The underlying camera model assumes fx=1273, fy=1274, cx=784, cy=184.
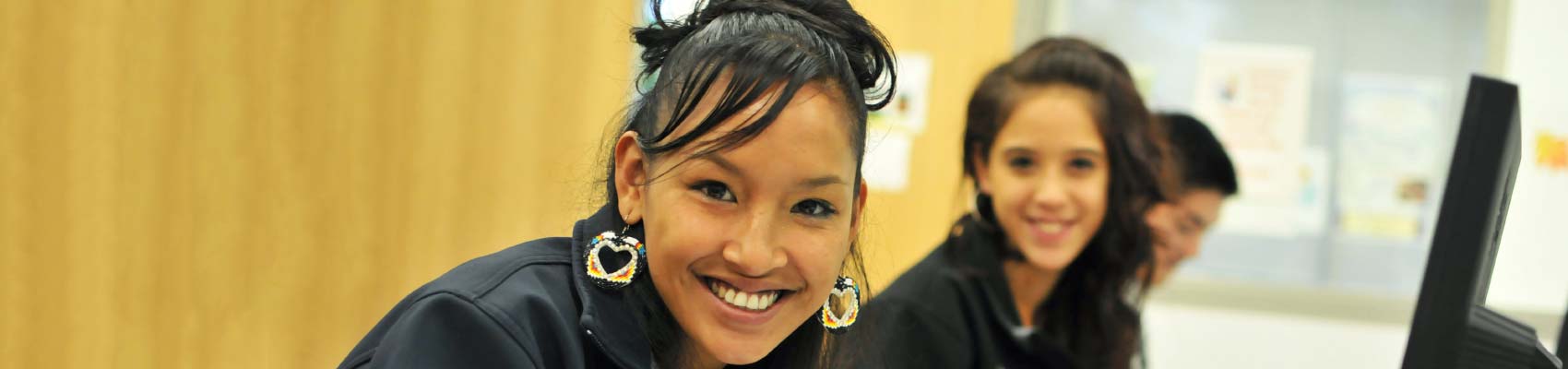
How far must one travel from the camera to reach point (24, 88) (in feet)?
3.50

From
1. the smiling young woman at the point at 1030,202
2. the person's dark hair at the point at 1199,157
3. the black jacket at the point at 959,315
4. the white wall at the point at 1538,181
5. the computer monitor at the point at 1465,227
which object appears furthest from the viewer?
the white wall at the point at 1538,181

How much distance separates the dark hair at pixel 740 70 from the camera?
1054 millimetres

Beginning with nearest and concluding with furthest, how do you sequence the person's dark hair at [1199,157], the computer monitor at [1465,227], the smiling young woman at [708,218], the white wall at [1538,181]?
1. the computer monitor at [1465,227]
2. the smiling young woman at [708,218]
3. the person's dark hair at [1199,157]
4. the white wall at [1538,181]

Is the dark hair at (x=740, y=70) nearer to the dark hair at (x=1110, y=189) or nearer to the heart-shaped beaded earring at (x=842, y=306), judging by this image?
the heart-shaped beaded earring at (x=842, y=306)

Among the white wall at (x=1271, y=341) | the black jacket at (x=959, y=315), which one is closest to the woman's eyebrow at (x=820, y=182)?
the black jacket at (x=959, y=315)

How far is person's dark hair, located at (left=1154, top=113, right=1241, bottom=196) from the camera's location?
2.81 metres

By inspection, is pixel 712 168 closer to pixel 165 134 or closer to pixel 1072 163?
pixel 165 134

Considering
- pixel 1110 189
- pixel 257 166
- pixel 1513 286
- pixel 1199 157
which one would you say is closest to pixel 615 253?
pixel 257 166

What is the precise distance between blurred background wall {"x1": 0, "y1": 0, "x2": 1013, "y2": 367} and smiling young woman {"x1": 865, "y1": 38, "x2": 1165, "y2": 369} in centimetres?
63

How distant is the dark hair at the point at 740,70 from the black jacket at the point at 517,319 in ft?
0.15

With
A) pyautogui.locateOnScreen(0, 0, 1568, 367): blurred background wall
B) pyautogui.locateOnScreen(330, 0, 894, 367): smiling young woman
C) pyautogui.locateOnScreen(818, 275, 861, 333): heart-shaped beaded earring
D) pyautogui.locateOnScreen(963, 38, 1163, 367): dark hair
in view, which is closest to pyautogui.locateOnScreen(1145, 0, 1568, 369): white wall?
pyautogui.locateOnScreen(0, 0, 1568, 367): blurred background wall

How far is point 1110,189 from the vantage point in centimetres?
221

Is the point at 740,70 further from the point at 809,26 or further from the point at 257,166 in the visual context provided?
the point at 257,166

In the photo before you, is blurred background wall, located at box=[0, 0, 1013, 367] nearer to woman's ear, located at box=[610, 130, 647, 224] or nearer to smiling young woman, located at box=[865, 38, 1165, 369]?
woman's ear, located at box=[610, 130, 647, 224]
